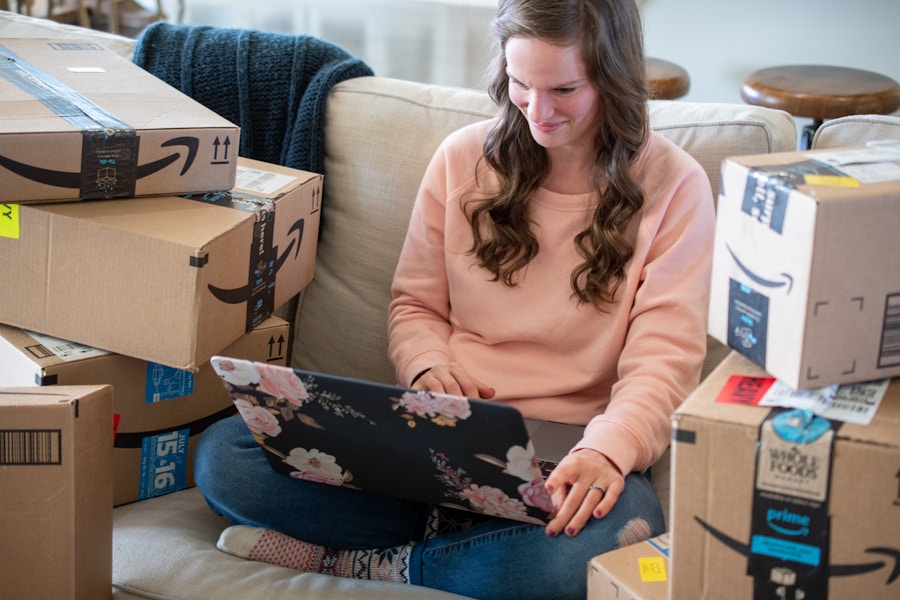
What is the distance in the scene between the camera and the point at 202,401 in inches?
58.0

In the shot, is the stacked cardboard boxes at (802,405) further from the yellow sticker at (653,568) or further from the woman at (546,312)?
the woman at (546,312)

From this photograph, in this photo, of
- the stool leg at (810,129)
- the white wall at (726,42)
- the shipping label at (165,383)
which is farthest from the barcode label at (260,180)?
the white wall at (726,42)

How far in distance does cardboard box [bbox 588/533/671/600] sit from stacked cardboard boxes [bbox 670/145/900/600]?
95 mm

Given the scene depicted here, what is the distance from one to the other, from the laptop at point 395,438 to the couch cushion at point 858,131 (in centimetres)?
62

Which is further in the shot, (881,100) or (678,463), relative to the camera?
(881,100)

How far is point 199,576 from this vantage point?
4.07 ft

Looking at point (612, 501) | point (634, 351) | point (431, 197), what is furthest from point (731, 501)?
point (431, 197)

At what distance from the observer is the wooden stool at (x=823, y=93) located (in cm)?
243

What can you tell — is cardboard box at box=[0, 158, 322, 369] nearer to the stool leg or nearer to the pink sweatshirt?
the pink sweatshirt

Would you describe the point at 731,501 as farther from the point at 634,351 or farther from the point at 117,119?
the point at 117,119

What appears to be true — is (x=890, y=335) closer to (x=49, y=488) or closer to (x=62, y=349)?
(x=49, y=488)

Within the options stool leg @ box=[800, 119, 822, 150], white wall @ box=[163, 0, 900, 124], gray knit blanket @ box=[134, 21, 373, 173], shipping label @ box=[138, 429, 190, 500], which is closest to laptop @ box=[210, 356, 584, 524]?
shipping label @ box=[138, 429, 190, 500]

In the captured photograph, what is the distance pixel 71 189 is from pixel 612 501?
77 centimetres

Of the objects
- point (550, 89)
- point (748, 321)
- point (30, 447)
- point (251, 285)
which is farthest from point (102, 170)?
point (748, 321)
